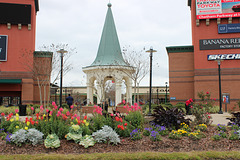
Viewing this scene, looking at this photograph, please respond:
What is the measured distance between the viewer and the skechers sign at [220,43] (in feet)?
88.4

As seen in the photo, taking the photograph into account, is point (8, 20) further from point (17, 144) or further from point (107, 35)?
point (17, 144)

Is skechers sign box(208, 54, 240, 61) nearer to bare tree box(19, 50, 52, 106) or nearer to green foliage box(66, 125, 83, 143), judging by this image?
bare tree box(19, 50, 52, 106)

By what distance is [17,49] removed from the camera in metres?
27.5

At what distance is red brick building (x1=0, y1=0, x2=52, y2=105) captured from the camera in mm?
27094

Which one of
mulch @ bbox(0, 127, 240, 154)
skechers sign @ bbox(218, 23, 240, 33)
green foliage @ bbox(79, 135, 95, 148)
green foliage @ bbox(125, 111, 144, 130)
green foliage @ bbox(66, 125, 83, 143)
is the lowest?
mulch @ bbox(0, 127, 240, 154)

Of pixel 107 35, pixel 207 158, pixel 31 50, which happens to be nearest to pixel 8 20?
pixel 31 50

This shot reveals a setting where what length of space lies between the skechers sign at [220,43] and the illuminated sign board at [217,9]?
2.62 meters

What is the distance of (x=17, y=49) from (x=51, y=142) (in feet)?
74.0

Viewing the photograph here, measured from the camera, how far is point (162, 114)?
33.5 feet

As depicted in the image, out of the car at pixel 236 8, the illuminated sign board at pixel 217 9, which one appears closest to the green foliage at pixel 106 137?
the illuminated sign board at pixel 217 9

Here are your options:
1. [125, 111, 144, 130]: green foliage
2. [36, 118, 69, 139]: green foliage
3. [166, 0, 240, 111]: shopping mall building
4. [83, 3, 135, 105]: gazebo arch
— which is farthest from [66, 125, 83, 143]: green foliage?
[166, 0, 240, 111]: shopping mall building

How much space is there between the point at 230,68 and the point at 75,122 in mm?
22408

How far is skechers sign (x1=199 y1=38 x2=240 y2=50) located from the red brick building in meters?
17.3

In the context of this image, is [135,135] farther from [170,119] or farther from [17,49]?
[17,49]
